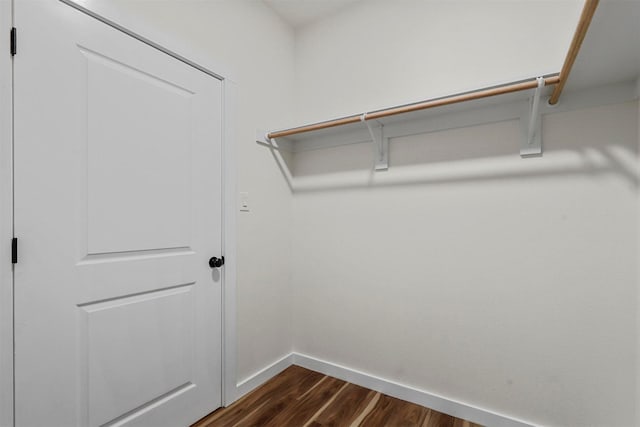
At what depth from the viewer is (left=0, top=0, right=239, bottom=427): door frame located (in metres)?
1.06

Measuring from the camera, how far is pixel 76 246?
1.24 meters

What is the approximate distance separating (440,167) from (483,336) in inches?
36.7

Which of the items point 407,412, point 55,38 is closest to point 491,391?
point 407,412

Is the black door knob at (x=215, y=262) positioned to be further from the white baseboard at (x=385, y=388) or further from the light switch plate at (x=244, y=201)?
the white baseboard at (x=385, y=388)

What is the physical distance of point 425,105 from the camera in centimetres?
158

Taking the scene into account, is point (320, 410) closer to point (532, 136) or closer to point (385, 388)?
point (385, 388)

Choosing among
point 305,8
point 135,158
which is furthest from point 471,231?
point 305,8

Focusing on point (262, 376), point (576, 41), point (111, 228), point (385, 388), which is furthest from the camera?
point (262, 376)

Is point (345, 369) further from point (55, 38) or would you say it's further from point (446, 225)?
point (55, 38)

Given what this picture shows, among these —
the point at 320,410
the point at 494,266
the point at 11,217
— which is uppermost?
the point at 11,217

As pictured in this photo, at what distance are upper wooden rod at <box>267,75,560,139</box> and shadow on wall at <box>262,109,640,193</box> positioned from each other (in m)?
0.26

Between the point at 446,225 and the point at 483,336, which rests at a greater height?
the point at 446,225

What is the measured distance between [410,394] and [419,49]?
2020mm

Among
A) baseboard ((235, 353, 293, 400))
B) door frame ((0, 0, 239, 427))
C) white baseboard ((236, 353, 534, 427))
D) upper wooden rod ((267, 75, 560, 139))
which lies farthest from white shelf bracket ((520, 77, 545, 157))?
baseboard ((235, 353, 293, 400))
